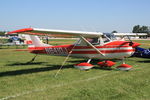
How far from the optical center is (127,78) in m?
7.36

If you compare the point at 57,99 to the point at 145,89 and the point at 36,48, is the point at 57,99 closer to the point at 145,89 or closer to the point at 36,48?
the point at 145,89

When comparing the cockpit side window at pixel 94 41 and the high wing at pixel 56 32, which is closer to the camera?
the high wing at pixel 56 32

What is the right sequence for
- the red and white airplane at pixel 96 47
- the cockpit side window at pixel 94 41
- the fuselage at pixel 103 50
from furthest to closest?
the cockpit side window at pixel 94 41
the fuselage at pixel 103 50
the red and white airplane at pixel 96 47

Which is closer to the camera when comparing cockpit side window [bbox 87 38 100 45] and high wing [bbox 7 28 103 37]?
high wing [bbox 7 28 103 37]

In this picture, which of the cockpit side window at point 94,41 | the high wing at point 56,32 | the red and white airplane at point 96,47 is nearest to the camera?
the high wing at point 56,32

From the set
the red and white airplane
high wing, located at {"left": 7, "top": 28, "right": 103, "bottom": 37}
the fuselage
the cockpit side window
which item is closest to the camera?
Answer: high wing, located at {"left": 7, "top": 28, "right": 103, "bottom": 37}

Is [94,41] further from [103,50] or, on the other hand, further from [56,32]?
[56,32]

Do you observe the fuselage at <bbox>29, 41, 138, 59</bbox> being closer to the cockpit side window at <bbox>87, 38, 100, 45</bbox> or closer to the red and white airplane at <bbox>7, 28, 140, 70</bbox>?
the red and white airplane at <bbox>7, 28, 140, 70</bbox>

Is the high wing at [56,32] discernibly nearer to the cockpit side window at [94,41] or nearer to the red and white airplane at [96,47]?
the red and white airplane at [96,47]

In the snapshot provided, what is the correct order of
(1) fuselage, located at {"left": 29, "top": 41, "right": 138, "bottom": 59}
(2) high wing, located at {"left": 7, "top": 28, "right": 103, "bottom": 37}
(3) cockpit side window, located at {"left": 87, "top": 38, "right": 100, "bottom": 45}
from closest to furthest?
(2) high wing, located at {"left": 7, "top": 28, "right": 103, "bottom": 37} < (1) fuselage, located at {"left": 29, "top": 41, "right": 138, "bottom": 59} < (3) cockpit side window, located at {"left": 87, "top": 38, "right": 100, "bottom": 45}

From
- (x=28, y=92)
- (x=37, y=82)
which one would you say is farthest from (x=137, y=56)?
(x=28, y=92)

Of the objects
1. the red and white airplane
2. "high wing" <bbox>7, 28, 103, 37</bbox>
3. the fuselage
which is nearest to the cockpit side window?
the red and white airplane

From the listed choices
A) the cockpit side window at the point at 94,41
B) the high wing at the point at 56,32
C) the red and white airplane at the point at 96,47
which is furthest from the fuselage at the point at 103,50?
the high wing at the point at 56,32

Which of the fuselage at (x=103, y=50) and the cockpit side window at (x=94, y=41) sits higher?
the cockpit side window at (x=94, y=41)
